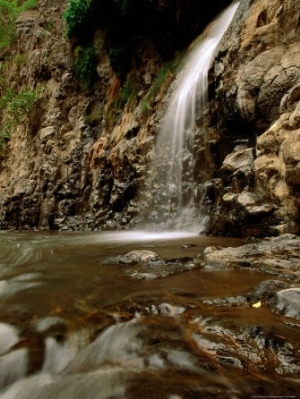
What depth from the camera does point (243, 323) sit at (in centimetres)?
213

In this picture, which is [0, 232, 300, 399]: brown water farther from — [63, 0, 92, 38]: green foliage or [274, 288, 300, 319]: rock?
[63, 0, 92, 38]: green foliage

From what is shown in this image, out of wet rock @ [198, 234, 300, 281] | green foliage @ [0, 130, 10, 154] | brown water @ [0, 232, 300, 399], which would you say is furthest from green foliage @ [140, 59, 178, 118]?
green foliage @ [0, 130, 10, 154]

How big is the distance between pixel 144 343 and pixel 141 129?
33.8 ft

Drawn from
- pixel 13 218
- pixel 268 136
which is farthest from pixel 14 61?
pixel 268 136

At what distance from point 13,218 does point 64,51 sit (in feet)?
30.5

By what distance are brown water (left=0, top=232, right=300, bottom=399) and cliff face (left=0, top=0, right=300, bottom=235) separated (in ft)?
10.5

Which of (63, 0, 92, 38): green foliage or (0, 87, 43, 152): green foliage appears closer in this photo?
(63, 0, 92, 38): green foliage

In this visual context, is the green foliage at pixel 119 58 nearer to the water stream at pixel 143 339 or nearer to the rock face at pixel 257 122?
the rock face at pixel 257 122

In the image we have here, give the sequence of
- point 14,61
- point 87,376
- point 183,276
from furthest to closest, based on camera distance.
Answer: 1. point 14,61
2. point 183,276
3. point 87,376

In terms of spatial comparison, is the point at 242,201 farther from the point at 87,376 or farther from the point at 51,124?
the point at 51,124

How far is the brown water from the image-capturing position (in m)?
1.65

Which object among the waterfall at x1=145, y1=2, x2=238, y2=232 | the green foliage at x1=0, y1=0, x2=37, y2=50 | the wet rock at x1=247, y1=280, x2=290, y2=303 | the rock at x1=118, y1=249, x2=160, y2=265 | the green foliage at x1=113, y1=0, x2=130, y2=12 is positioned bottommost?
the rock at x1=118, y1=249, x2=160, y2=265

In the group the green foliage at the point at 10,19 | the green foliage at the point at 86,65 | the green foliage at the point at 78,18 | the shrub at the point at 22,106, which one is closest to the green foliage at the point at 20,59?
the green foliage at the point at 10,19

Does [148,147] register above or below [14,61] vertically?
below
